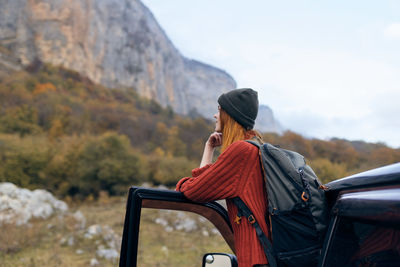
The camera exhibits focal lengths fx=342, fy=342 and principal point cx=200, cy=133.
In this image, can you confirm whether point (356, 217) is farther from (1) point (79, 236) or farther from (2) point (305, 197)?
(1) point (79, 236)

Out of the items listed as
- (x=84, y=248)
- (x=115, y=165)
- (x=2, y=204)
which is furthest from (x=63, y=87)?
(x=84, y=248)

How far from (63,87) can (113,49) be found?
63.7 feet

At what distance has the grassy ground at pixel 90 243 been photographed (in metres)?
7.62

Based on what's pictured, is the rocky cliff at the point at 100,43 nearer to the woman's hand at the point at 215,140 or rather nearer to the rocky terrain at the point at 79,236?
the rocky terrain at the point at 79,236

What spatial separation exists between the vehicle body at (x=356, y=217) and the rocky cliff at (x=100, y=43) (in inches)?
1929

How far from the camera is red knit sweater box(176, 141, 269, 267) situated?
1119 millimetres

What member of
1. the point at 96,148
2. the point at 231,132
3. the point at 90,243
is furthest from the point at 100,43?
the point at 231,132

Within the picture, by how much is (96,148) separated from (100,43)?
132 feet

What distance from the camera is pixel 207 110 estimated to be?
9288 cm

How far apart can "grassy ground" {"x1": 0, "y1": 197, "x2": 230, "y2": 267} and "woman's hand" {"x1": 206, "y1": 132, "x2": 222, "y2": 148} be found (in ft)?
18.3

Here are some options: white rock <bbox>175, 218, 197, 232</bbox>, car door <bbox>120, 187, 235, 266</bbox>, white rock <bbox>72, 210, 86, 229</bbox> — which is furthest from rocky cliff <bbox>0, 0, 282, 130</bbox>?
car door <bbox>120, 187, 235, 266</bbox>

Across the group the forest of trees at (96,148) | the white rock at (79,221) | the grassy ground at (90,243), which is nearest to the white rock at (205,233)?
the grassy ground at (90,243)

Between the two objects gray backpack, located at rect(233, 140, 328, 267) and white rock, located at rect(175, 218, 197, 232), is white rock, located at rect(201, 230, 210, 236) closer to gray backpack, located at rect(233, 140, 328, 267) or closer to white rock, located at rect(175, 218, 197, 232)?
white rock, located at rect(175, 218, 197, 232)

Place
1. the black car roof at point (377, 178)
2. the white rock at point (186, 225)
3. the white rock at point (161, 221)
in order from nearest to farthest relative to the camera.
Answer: the black car roof at point (377, 178) → the white rock at point (186, 225) → the white rock at point (161, 221)
